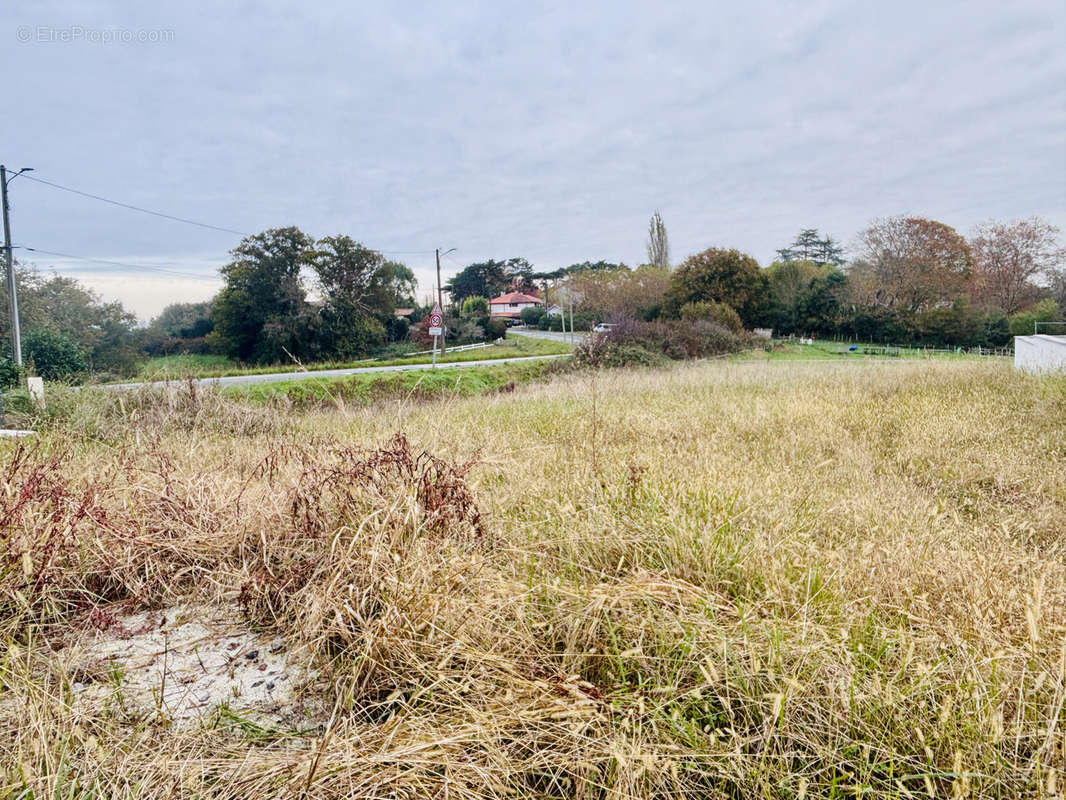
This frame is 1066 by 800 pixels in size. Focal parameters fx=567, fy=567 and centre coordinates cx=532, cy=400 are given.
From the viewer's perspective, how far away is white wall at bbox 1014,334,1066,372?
432 inches

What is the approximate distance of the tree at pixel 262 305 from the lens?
27875 mm

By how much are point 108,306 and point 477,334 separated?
1971 centimetres

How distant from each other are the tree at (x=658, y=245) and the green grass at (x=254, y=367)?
15988 millimetres

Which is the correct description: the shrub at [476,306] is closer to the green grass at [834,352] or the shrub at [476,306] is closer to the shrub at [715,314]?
the shrub at [715,314]

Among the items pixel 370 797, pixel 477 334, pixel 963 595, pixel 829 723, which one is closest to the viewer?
pixel 370 797

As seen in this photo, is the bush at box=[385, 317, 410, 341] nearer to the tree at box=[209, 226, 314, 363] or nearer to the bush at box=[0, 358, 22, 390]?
the tree at box=[209, 226, 314, 363]

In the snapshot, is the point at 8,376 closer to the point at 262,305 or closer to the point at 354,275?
the point at 262,305

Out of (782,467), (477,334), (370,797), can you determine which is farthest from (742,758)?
(477,334)

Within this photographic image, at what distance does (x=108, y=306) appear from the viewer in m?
25.5

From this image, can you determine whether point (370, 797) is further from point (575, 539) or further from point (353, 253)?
point (353, 253)

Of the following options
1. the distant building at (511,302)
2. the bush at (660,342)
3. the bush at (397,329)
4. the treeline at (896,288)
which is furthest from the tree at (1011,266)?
the distant building at (511,302)

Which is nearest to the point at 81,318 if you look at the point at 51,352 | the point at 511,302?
the point at 51,352

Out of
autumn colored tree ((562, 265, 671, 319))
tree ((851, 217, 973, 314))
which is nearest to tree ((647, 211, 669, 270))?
autumn colored tree ((562, 265, 671, 319))

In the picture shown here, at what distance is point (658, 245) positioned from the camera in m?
47.8
